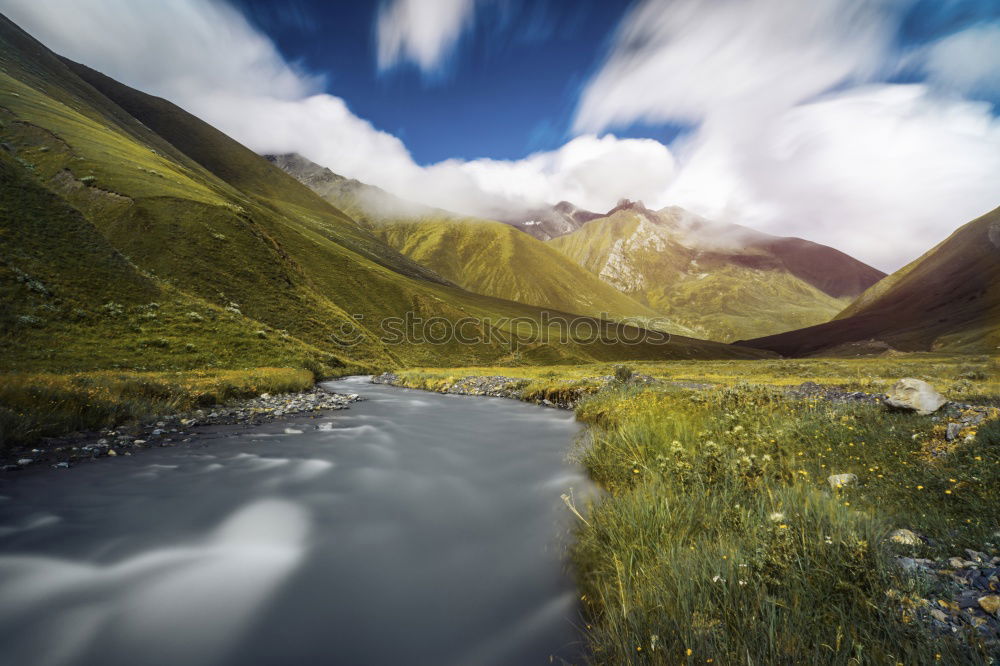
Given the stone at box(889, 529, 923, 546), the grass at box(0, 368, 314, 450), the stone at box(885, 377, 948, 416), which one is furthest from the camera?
the grass at box(0, 368, 314, 450)

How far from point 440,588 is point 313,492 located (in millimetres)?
5196

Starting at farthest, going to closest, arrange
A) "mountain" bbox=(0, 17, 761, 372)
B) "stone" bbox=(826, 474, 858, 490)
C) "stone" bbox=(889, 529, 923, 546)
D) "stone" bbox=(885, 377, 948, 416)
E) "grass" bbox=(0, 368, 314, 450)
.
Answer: "mountain" bbox=(0, 17, 761, 372) → "grass" bbox=(0, 368, 314, 450) → "stone" bbox=(885, 377, 948, 416) → "stone" bbox=(826, 474, 858, 490) → "stone" bbox=(889, 529, 923, 546)

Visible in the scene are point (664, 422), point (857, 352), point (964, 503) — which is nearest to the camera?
point (964, 503)

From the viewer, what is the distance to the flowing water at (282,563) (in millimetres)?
4789

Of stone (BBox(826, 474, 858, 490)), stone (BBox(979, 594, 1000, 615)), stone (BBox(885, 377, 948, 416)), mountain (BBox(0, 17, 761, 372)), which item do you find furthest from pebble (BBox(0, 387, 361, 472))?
stone (BBox(885, 377, 948, 416))

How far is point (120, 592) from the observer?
567cm

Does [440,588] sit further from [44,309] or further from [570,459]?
[44,309]

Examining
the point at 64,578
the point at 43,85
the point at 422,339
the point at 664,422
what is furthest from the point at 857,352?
the point at 43,85

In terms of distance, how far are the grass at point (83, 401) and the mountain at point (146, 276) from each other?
29.1 ft

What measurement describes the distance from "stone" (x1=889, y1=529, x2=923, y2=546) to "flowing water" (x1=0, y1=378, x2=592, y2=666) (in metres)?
3.93

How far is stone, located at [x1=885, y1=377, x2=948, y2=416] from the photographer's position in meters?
9.83

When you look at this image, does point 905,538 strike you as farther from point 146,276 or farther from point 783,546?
point 146,276

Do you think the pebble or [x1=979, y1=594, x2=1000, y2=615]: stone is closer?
[x1=979, y1=594, x2=1000, y2=615]: stone

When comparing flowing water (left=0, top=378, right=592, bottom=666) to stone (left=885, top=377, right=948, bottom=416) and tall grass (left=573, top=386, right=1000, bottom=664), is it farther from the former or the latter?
stone (left=885, top=377, right=948, bottom=416)
